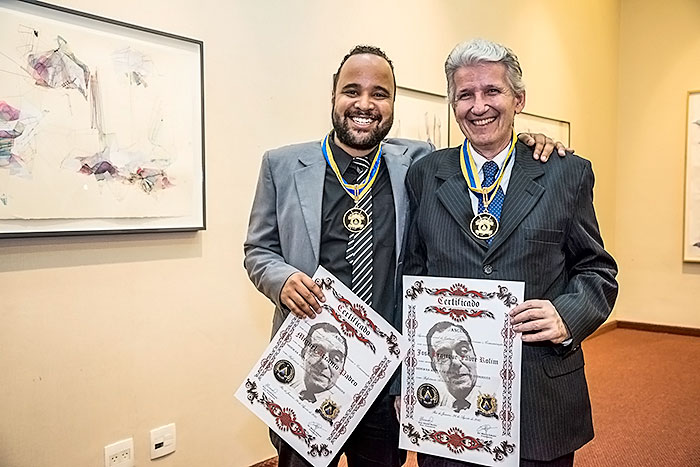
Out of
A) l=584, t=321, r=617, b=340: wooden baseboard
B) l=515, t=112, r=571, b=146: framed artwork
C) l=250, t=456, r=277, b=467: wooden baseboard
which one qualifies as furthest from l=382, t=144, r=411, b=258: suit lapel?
l=584, t=321, r=617, b=340: wooden baseboard

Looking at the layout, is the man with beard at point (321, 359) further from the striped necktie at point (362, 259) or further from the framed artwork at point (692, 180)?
the framed artwork at point (692, 180)

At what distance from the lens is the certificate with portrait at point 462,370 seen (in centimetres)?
151

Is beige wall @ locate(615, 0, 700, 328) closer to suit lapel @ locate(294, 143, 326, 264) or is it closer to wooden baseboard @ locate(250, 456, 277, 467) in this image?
wooden baseboard @ locate(250, 456, 277, 467)

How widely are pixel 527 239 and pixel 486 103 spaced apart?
1.21ft

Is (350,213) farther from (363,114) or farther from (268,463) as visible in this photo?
(268,463)

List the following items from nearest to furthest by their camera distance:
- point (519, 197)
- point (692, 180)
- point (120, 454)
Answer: point (519, 197) < point (120, 454) < point (692, 180)

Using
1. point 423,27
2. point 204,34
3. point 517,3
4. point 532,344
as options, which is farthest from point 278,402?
point 517,3

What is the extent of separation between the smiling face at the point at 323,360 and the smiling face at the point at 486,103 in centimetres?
64

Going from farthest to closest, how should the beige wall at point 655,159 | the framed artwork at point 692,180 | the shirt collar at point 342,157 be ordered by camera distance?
the beige wall at point 655,159 < the framed artwork at point 692,180 < the shirt collar at point 342,157

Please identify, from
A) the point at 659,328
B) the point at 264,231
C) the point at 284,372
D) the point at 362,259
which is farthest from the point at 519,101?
the point at 659,328

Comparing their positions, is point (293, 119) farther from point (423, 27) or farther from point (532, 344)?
point (532, 344)

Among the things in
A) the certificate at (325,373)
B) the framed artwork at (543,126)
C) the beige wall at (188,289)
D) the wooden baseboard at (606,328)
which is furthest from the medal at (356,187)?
the wooden baseboard at (606,328)

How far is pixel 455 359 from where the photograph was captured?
→ 1553 millimetres

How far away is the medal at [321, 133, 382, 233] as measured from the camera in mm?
1827
